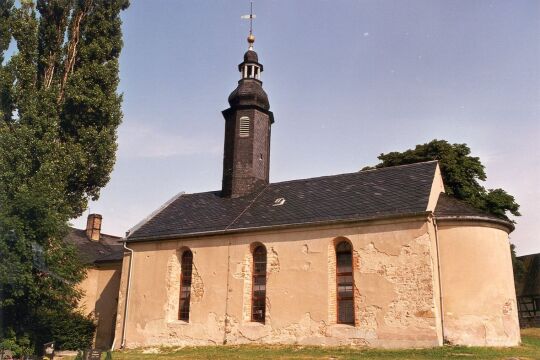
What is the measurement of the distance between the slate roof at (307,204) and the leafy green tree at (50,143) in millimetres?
4014

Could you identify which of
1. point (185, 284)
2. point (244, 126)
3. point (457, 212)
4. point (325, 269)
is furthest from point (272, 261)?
point (244, 126)

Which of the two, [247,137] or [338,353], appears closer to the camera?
[338,353]

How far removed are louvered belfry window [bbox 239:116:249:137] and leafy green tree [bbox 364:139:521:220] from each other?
9.94 metres

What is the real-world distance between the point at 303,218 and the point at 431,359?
6942mm

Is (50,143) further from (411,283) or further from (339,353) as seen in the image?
(411,283)

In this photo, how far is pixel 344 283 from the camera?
1795 centimetres

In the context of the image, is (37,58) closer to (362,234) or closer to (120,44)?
(120,44)

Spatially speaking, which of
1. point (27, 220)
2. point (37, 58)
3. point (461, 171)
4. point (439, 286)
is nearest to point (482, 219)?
point (439, 286)

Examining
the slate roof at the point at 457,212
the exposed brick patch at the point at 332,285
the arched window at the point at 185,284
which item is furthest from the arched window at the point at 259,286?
the slate roof at the point at 457,212

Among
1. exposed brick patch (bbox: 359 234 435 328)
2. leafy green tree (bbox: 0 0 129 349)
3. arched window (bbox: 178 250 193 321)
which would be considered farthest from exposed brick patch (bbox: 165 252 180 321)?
exposed brick patch (bbox: 359 234 435 328)

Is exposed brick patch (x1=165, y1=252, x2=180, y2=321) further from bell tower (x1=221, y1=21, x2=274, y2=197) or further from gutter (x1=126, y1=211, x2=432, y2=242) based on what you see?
bell tower (x1=221, y1=21, x2=274, y2=197)

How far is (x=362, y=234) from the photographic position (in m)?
17.8

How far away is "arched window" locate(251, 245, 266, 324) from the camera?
19.2m

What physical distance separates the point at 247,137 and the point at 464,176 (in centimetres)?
1207
